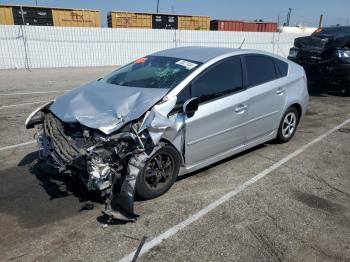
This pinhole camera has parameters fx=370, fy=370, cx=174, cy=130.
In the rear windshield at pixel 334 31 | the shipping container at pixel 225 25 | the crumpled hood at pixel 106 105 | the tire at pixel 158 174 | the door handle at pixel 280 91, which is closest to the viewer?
the crumpled hood at pixel 106 105

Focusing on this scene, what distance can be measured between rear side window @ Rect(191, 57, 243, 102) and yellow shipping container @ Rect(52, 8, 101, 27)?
24857 millimetres

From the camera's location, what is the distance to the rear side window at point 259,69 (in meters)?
5.34

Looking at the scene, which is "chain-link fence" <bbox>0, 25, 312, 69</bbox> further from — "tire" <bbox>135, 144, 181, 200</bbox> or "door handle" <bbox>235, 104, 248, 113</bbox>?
"tire" <bbox>135, 144, 181, 200</bbox>

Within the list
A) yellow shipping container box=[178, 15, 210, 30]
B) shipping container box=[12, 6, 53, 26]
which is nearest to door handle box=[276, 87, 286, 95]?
shipping container box=[12, 6, 53, 26]

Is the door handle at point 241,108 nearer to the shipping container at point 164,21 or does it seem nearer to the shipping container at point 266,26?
the shipping container at point 164,21

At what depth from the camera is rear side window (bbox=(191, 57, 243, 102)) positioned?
4586mm

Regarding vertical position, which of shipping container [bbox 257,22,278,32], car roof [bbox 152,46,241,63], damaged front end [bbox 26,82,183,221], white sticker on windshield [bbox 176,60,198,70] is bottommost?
shipping container [bbox 257,22,278,32]

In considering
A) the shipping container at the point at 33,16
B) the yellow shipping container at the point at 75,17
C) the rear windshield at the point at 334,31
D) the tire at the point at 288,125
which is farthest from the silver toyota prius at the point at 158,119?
the yellow shipping container at the point at 75,17

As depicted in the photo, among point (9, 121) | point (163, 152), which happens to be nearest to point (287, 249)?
point (163, 152)

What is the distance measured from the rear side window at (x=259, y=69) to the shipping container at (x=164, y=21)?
26819mm

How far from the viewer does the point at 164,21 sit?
31688mm

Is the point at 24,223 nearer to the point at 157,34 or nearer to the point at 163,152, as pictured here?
the point at 163,152

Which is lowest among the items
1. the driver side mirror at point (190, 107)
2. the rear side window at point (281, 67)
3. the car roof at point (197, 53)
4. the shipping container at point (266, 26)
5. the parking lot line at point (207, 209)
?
the shipping container at point (266, 26)

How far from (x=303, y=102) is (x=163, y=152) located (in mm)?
3413
